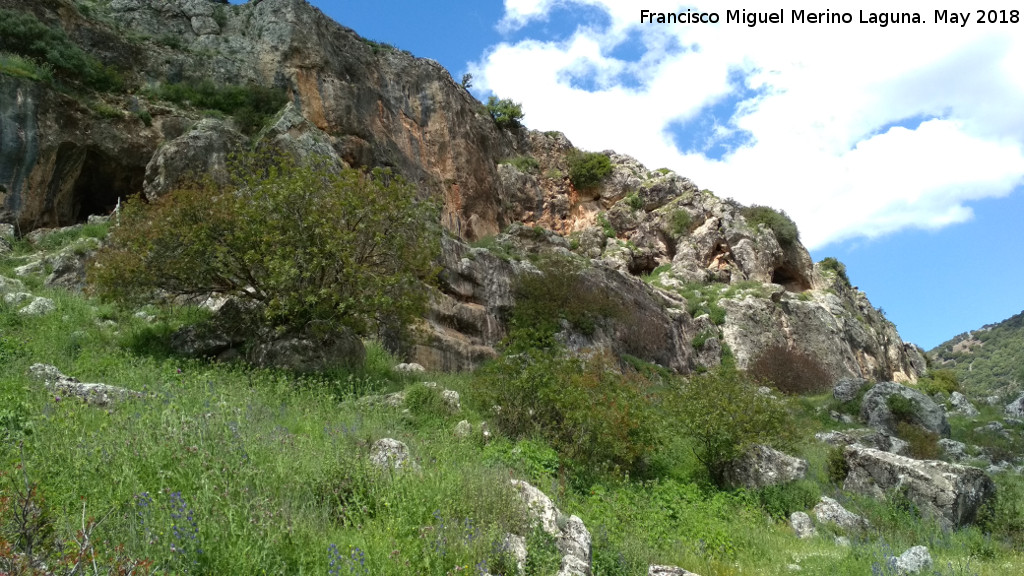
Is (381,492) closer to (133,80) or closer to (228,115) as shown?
(228,115)

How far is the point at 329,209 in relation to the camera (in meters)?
12.4

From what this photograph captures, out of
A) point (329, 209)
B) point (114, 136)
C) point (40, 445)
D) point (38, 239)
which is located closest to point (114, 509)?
point (40, 445)

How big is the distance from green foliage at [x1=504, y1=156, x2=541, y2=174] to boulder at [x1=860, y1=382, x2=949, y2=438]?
25832mm

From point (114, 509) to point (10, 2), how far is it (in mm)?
23013

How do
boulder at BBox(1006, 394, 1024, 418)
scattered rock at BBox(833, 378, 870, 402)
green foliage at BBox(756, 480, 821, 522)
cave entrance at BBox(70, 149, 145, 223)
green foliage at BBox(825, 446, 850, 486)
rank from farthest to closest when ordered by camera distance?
1. boulder at BBox(1006, 394, 1024, 418)
2. scattered rock at BBox(833, 378, 870, 402)
3. cave entrance at BBox(70, 149, 145, 223)
4. green foliage at BBox(825, 446, 850, 486)
5. green foliage at BBox(756, 480, 821, 522)

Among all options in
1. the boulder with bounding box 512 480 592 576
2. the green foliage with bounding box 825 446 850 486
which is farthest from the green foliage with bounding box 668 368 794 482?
the boulder with bounding box 512 480 592 576

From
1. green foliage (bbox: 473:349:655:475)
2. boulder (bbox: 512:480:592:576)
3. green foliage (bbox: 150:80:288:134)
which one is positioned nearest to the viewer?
boulder (bbox: 512:480:592:576)

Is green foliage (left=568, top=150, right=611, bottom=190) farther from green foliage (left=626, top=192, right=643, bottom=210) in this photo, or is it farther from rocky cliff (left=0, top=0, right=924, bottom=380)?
green foliage (left=626, top=192, right=643, bottom=210)

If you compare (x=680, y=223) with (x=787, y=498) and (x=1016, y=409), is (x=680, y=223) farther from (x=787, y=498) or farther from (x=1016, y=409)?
(x=787, y=498)

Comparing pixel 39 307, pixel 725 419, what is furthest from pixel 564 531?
pixel 39 307

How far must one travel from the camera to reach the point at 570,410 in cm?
993

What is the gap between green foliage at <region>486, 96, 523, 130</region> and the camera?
142 ft

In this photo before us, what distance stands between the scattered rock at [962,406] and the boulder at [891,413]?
9.16 meters

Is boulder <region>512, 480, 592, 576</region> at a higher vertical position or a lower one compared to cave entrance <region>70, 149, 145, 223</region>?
lower
